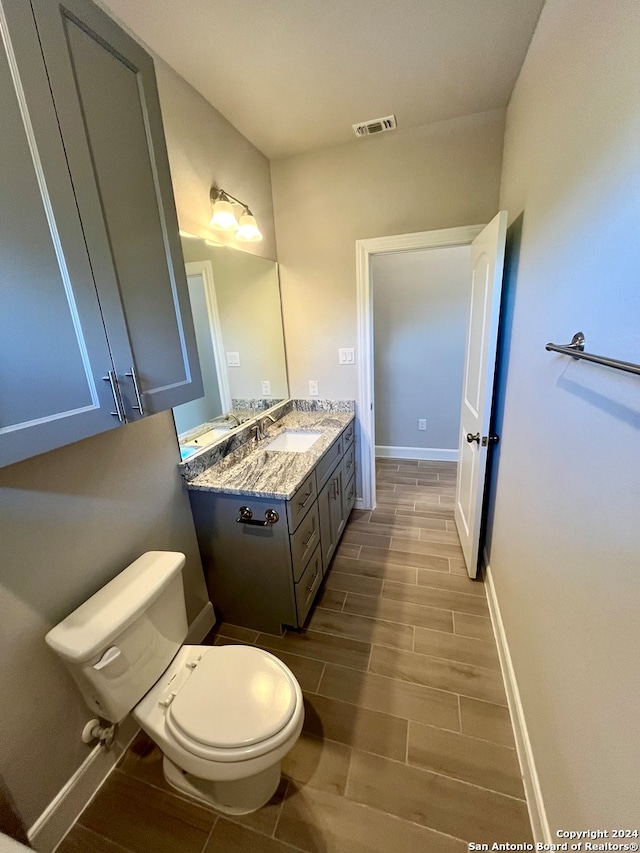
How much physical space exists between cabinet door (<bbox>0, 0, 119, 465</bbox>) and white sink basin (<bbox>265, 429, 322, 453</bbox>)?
1396 millimetres

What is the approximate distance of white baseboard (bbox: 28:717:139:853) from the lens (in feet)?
3.42

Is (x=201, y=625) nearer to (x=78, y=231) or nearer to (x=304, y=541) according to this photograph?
(x=304, y=541)

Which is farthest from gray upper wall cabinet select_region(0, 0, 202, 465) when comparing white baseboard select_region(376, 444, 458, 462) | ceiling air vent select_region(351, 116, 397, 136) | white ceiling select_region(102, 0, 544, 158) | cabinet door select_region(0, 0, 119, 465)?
white baseboard select_region(376, 444, 458, 462)

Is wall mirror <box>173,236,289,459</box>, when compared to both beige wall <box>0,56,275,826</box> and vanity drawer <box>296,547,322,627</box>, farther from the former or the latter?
vanity drawer <box>296,547,322,627</box>

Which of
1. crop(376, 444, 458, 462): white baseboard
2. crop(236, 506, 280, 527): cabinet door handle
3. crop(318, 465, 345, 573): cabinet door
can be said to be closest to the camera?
crop(236, 506, 280, 527): cabinet door handle

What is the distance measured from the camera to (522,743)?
1.21 m

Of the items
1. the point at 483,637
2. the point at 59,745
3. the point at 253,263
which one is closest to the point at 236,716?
the point at 59,745

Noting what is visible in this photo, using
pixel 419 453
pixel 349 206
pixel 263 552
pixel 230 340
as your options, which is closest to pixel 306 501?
pixel 263 552

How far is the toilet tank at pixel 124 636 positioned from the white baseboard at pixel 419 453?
300cm

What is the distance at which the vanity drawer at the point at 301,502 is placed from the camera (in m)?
1.50

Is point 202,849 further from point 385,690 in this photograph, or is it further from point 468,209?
point 468,209

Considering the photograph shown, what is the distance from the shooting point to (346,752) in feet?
4.17

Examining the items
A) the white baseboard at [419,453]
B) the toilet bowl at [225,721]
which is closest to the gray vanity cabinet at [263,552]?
the toilet bowl at [225,721]

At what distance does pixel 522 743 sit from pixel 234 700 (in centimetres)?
106
